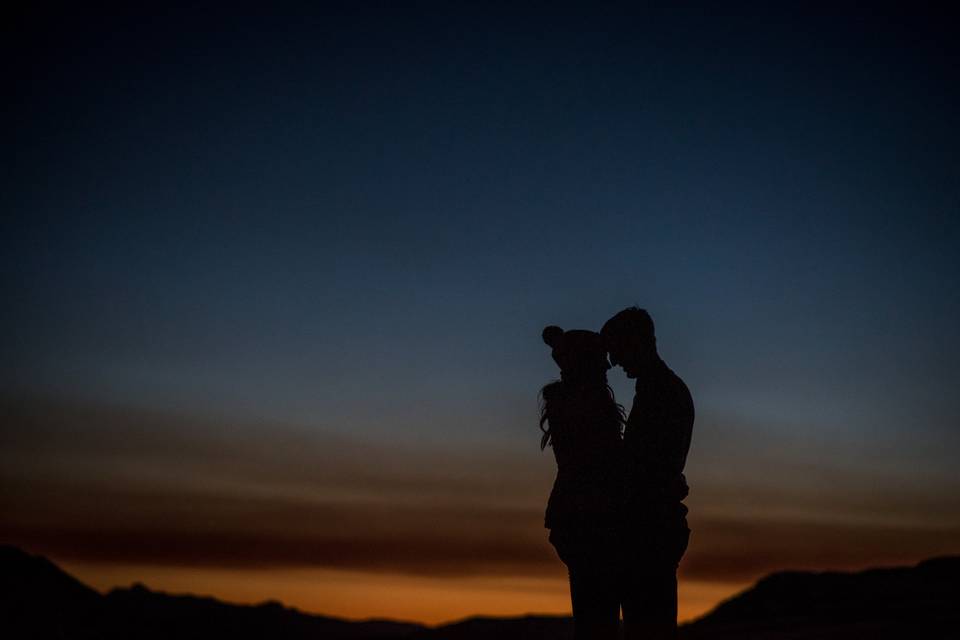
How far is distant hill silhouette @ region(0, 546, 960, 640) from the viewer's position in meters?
13.6

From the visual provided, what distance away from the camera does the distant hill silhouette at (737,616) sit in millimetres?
13586

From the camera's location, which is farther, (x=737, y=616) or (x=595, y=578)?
(x=737, y=616)

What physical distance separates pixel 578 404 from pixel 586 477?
46 cm

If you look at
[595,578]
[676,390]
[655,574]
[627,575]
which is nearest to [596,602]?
[595,578]

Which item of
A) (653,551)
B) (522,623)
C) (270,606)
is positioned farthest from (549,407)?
(270,606)

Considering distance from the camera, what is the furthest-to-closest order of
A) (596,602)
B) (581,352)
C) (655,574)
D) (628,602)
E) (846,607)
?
(846,607)
(581,352)
(596,602)
(628,602)
(655,574)

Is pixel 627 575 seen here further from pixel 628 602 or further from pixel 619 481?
pixel 619 481

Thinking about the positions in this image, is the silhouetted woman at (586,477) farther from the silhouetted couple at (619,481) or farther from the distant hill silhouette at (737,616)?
the distant hill silhouette at (737,616)

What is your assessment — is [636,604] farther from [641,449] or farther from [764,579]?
[764,579]

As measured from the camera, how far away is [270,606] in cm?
4700

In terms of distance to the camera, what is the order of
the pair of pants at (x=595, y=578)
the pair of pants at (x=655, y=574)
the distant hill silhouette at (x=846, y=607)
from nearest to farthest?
the pair of pants at (x=655, y=574), the pair of pants at (x=595, y=578), the distant hill silhouette at (x=846, y=607)

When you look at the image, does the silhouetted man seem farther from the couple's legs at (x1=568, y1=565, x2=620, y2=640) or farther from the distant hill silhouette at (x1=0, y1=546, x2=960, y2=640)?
the distant hill silhouette at (x1=0, y1=546, x2=960, y2=640)

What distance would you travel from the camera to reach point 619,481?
18.4ft

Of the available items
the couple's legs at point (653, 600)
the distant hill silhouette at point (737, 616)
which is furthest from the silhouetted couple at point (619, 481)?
the distant hill silhouette at point (737, 616)
